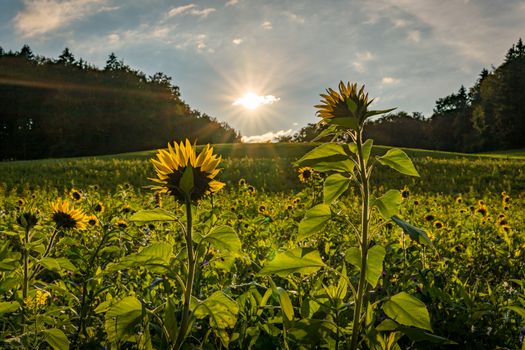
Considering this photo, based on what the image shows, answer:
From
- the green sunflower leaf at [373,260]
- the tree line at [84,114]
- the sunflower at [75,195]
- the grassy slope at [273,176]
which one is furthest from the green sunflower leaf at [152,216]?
the tree line at [84,114]

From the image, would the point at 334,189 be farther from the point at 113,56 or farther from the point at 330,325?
the point at 113,56

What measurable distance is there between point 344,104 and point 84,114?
50197 mm

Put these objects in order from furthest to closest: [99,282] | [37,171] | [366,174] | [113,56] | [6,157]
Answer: [113,56], [6,157], [37,171], [99,282], [366,174]

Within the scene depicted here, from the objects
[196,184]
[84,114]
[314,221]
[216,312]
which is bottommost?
[216,312]

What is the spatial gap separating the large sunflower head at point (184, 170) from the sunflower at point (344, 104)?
360 mm

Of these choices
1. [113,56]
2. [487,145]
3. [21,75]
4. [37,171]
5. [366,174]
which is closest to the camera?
[366,174]

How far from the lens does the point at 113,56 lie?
2736 inches

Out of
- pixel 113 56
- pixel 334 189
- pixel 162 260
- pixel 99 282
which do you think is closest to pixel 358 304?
pixel 334 189

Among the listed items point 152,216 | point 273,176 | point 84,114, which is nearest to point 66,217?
point 152,216

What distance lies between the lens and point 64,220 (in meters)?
2.11

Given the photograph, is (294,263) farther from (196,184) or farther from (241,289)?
(241,289)

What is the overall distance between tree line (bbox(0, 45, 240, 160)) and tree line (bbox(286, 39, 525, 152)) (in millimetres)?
14121

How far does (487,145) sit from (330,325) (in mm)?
53173

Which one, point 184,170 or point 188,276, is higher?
point 184,170
